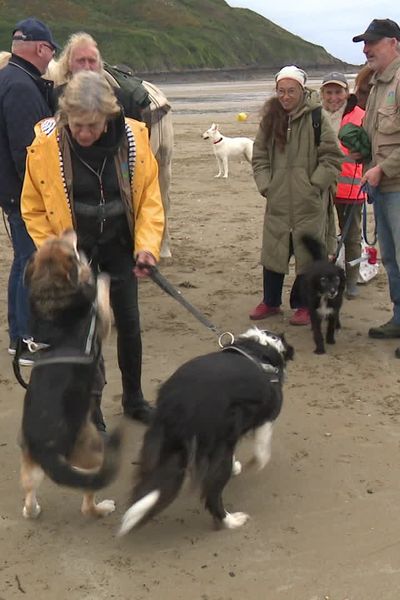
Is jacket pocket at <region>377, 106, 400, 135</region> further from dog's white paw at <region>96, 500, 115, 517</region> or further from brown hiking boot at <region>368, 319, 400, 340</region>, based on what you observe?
dog's white paw at <region>96, 500, 115, 517</region>

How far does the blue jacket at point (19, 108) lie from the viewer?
4.68 meters

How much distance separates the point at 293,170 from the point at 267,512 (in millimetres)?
3059

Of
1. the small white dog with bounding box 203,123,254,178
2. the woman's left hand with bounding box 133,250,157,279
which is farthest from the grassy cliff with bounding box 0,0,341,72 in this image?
the woman's left hand with bounding box 133,250,157,279

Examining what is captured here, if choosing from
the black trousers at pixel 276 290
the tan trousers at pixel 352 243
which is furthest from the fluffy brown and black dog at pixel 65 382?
the tan trousers at pixel 352 243

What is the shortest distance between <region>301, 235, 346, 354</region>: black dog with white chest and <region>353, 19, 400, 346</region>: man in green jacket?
0.49m

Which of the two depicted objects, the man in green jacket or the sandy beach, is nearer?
the sandy beach

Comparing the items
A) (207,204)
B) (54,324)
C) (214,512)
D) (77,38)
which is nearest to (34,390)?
(54,324)

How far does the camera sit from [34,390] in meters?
Answer: 3.09

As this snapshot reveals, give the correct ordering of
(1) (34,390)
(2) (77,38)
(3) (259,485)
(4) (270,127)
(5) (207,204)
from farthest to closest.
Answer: (5) (207,204) < (4) (270,127) < (2) (77,38) < (3) (259,485) < (1) (34,390)

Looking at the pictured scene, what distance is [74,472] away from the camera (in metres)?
2.91

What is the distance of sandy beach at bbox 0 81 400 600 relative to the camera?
297 cm

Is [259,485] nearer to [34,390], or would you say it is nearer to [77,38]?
[34,390]

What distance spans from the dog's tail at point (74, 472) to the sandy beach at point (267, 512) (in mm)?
422

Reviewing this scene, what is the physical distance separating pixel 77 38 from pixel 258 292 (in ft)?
9.98
